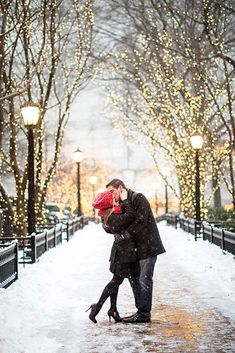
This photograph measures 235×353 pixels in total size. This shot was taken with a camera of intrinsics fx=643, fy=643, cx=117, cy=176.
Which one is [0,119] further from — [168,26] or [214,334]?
[214,334]

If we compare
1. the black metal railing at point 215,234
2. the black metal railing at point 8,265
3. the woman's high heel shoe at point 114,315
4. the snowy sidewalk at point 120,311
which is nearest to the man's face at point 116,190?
the woman's high heel shoe at point 114,315

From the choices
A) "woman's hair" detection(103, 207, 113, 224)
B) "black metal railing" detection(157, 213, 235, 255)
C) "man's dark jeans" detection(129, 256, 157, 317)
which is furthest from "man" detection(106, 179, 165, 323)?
"black metal railing" detection(157, 213, 235, 255)

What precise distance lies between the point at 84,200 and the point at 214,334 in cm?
6549

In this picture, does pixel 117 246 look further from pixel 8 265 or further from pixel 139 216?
pixel 8 265

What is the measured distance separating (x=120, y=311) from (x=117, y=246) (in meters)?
1.49

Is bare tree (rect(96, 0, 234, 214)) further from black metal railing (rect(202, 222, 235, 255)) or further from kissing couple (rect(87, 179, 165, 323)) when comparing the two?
kissing couple (rect(87, 179, 165, 323))

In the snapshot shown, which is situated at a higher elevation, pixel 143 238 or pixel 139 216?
pixel 139 216

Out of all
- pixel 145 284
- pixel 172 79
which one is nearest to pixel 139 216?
pixel 145 284

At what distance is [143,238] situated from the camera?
831 centimetres

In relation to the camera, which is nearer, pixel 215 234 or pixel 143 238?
pixel 143 238

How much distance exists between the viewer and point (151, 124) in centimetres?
3170

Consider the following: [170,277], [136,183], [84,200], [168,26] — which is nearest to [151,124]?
[168,26]

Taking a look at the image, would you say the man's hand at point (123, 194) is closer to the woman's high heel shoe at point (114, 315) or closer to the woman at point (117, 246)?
the woman at point (117, 246)

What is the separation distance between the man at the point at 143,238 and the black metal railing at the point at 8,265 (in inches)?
104
